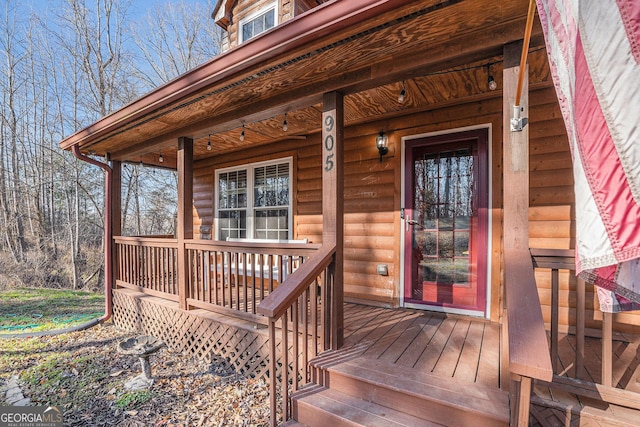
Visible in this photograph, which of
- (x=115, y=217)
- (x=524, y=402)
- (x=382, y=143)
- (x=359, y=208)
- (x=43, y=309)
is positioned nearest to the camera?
(x=524, y=402)

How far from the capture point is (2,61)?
983 cm

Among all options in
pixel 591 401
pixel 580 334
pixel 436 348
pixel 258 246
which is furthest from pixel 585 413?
pixel 258 246

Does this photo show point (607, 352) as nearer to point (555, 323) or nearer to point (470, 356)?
point (555, 323)

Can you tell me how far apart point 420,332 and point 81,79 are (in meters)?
13.0

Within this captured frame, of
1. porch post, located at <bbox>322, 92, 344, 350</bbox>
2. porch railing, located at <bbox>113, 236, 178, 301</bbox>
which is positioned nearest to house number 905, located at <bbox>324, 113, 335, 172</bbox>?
porch post, located at <bbox>322, 92, 344, 350</bbox>

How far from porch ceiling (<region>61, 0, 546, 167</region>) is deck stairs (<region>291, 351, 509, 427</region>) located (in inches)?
86.2

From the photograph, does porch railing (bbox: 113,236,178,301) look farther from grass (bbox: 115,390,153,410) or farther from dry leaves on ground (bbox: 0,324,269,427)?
grass (bbox: 115,390,153,410)

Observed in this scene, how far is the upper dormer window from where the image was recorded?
5.29 metres

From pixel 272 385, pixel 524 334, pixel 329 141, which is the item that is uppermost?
pixel 329 141

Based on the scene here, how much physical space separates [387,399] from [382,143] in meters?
2.73

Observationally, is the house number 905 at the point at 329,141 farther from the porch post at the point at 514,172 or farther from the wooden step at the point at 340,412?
the wooden step at the point at 340,412

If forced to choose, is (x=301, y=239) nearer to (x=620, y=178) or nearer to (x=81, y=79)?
(x=620, y=178)

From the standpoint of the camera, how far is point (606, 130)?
2.64 feet

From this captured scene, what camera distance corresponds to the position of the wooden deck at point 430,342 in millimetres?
2066
